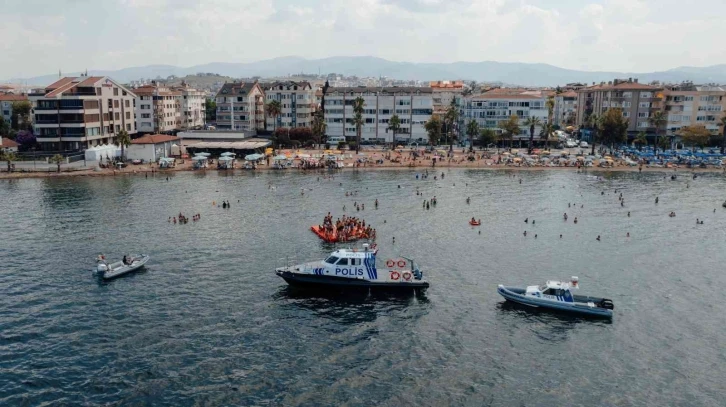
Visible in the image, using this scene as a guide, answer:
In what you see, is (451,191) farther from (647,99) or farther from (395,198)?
(647,99)

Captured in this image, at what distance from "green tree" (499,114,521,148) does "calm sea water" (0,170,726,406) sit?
73479 mm

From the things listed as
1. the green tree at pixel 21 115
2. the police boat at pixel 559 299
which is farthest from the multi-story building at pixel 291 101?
the police boat at pixel 559 299

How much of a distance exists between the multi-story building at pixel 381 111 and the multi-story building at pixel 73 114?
62.2 m

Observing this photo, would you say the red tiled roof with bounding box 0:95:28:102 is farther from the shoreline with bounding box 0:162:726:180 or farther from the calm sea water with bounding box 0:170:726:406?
the calm sea water with bounding box 0:170:726:406

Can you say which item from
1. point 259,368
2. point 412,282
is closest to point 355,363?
point 259,368

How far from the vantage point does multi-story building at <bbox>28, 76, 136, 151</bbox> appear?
440ft

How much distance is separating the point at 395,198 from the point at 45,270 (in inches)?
2231

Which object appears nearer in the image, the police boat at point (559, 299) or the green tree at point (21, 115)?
the police boat at point (559, 299)

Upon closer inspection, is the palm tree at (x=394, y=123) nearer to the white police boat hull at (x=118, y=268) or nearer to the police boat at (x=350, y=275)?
the white police boat hull at (x=118, y=268)

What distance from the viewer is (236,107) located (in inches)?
6978

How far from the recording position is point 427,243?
73.5 metres

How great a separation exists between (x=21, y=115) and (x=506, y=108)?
138 m

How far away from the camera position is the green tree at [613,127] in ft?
525

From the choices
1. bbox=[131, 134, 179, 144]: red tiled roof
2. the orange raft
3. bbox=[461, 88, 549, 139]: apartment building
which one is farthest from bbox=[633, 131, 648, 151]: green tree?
bbox=[131, 134, 179, 144]: red tiled roof
